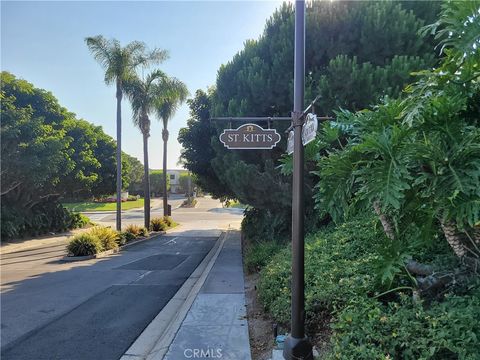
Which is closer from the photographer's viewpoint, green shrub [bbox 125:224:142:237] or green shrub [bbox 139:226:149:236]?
green shrub [bbox 125:224:142:237]

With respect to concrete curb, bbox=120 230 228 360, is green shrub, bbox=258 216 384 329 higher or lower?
higher

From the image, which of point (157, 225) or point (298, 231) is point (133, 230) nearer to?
point (157, 225)

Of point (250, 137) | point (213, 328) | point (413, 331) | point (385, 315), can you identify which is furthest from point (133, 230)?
point (413, 331)

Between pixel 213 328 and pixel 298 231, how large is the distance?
8.73 feet

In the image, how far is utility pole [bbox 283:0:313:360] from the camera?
411 centimetres

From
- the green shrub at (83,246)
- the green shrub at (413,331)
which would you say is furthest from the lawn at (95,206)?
the green shrub at (413,331)

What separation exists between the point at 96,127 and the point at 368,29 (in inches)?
1217

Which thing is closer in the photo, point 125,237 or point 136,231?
point 125,237

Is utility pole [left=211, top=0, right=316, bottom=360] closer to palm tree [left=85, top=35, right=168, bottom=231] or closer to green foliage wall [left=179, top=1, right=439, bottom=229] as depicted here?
green foliage wall [left=179, top=1, right=439, bottom=229]

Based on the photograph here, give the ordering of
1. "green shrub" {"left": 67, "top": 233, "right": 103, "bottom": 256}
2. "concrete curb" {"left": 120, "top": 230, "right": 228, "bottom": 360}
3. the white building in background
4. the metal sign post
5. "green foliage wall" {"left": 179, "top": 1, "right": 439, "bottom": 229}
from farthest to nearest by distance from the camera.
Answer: the white building in background < "green shrub" {"left": 67, "top": 233, "right": 103, "bottom": 256} < "green foliage wall" {"left": 179, "top": 1, "right": 439, "bottom": 229} < "concrete curb" {"left": 120, "top": 230, "right": 228, "bottom": 360} < the metal sign post

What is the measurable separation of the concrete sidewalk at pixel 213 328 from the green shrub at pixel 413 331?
77.0 inches

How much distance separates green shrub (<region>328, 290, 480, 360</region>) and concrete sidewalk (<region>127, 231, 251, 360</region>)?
1.96 m

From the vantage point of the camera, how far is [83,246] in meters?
15.5

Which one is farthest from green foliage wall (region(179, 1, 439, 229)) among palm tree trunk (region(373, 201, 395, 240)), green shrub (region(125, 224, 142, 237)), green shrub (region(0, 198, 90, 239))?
green shrub (region(0, 198, 90, 239))
